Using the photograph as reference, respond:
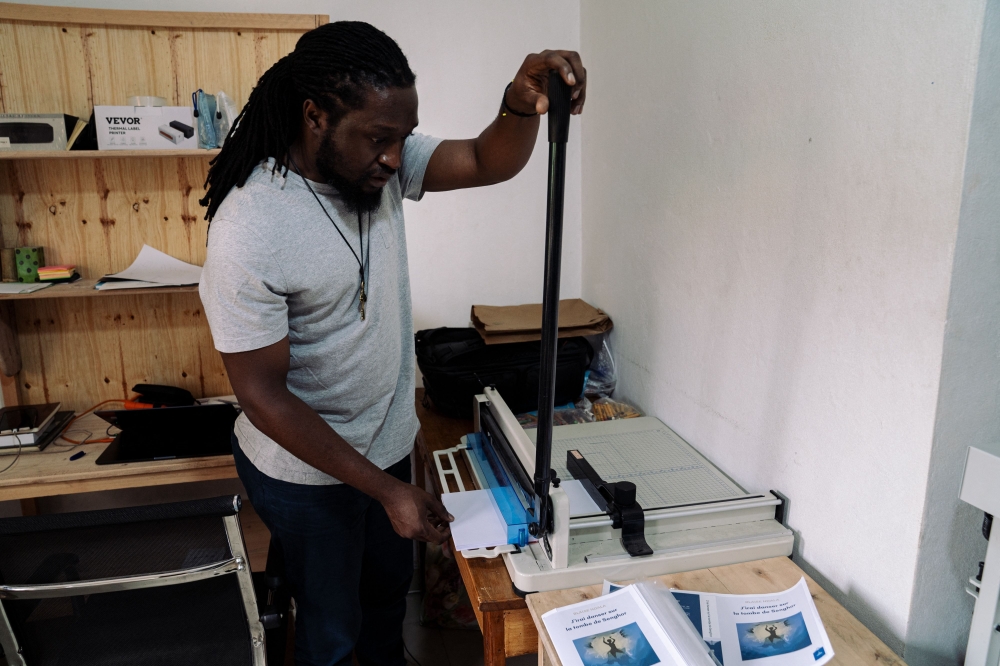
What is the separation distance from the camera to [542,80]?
105 centimetres

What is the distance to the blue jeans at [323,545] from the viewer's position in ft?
4.10

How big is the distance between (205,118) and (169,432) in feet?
2.88

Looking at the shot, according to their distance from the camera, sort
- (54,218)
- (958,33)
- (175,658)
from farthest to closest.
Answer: (54,218)
(175,658)
(958,33)

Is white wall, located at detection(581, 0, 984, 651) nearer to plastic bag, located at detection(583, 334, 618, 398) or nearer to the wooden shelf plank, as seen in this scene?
plastic bag, located at detection(583, 334, 618, 398)

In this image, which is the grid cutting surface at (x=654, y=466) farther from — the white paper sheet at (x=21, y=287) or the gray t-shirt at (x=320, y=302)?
the white paper sheet at (x=21, y=287)

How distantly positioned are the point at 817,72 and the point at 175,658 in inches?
56.9

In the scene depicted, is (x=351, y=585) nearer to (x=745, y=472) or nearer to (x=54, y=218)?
(x=745, y=472)

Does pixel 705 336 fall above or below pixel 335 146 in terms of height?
below

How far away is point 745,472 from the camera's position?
4.46 ft

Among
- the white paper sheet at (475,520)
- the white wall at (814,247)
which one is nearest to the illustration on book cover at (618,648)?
the white paper sheet at (475,520)

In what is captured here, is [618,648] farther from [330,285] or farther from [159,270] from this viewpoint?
[159,270]

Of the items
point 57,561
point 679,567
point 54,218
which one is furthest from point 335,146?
point 54,218

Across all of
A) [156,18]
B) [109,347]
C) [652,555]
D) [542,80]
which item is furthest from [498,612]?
[156,18]

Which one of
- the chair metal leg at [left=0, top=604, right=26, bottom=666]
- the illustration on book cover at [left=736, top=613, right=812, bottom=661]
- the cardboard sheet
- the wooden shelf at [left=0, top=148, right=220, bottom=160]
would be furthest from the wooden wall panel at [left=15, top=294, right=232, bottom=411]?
the illustration on book cover at [left=736, top=613, right=812, bottom=661]
